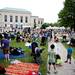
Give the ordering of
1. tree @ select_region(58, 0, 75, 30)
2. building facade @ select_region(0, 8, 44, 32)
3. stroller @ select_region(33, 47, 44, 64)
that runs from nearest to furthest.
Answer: stroller @ select_region(33, 47, 44, 64) → tree @ select_region(58, 0, 75, 30) → building facade @ select_region(0, 8, 44, 32)

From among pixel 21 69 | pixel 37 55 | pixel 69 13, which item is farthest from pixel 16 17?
pixel 21 69

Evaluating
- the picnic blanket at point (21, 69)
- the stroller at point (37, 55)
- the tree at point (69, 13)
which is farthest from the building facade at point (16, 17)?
the picnic blanket at point (21, 69)

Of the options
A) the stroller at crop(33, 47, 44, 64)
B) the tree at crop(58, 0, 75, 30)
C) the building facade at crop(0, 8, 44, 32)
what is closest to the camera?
the stroller at crop(33, 47, 44, 64)

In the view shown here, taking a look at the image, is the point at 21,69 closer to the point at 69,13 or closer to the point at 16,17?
→ the point at 69,13

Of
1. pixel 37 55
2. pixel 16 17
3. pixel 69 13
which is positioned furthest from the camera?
pixel 16 17

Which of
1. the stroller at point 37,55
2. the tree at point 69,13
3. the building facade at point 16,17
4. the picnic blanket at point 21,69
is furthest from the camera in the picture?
the building facade at point 16,17

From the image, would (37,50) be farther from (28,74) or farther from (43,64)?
(28,74)

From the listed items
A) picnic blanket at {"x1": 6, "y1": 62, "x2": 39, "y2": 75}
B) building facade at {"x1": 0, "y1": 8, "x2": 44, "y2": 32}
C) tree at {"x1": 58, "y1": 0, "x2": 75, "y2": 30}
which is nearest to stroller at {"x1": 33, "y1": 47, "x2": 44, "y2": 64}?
picnic blanket at {"x1": 6, "y1": 62, "x2": 39, "y2": 75}

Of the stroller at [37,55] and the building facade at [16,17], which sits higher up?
the stroller at [37,55]

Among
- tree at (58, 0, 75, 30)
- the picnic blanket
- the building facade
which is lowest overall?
the building facade

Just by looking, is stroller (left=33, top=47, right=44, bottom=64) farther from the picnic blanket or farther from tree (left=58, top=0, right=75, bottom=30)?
tree (left=58, top=0, right=75, bottom=30)

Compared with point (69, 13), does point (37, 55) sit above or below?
above

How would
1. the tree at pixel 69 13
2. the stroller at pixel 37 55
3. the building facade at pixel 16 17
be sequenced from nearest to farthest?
the stroller at pixel 37 55
the tree at pixel 69 13
the building facade at pixel 16 17

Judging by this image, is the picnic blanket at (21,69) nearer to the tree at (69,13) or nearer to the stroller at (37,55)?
the stroller at (37,55)
